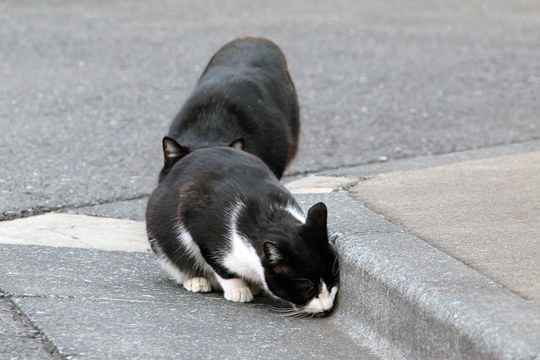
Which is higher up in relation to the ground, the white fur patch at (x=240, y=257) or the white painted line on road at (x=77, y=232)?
the white fur patch at (x=240, y=257)

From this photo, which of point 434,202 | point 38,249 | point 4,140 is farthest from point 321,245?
point 4,140

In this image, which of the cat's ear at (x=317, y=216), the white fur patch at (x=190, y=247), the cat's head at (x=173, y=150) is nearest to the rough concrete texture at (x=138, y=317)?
the white fur patch at (x=190, y=247)

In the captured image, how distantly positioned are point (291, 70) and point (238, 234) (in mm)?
4469

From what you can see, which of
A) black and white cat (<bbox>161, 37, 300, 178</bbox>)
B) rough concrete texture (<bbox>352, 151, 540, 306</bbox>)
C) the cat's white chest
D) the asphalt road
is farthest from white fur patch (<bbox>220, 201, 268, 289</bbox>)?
the asphalt road

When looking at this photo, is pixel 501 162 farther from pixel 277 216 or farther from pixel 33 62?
pixel 33 62

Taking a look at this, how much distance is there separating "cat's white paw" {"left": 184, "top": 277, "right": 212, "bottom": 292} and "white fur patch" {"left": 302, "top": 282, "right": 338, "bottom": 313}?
1.80 ft

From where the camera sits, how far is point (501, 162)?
5.08m

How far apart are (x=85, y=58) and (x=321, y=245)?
5036mm

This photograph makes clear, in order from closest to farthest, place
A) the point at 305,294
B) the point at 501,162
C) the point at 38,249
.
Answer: the point at 305,294, the point at 38,249, the point at 501,162

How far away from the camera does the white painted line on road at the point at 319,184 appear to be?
4820 mm

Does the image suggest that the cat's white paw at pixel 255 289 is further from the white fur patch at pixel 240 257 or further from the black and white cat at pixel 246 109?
the black and white cat at pixel 246 109

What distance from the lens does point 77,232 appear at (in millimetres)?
4785

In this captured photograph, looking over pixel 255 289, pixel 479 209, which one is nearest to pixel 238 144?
pixel 255 289

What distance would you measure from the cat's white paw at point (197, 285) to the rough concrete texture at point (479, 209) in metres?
0.74
